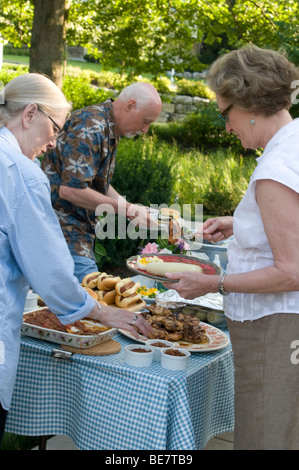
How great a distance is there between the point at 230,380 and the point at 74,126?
1642mm

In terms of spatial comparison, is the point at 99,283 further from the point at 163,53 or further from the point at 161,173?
the point at 163,53

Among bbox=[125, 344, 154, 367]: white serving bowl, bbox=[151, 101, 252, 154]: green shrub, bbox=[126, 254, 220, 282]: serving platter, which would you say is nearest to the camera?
bbox=[125, 344, 154, 367]: white serving bowl

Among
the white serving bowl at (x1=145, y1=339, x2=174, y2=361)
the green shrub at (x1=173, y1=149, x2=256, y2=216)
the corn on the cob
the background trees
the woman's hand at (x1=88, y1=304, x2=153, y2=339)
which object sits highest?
the background trees

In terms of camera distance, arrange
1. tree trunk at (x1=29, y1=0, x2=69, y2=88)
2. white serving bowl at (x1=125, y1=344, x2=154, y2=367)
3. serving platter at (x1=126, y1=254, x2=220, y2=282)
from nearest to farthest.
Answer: white serving bowl at (x1=125, y1=344, x2=154, y2=367) < serving platter at (x1=126, y1=254, x2=220, y2=282) < tree trunk at (x1=29, y1=0, x2=69, y2=88)

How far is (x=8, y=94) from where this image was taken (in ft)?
6.45

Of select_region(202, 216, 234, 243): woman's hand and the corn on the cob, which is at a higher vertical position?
select_region(202, 216, 234, 243): woman's hand

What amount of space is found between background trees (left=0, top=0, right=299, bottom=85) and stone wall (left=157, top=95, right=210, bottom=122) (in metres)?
7.89

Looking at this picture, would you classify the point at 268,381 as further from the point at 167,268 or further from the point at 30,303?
the point at 30,303

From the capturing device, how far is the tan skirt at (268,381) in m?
2.00

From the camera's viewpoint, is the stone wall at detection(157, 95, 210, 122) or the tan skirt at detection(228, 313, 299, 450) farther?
the stone wall at detection(157, 95, 210, 122)

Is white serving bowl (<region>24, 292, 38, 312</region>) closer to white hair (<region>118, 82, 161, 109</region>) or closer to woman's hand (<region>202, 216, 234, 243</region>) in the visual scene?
woman's hand (<region>202, 216, 234, 243</region>)

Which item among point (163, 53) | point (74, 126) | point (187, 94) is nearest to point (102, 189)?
point (74, 126)

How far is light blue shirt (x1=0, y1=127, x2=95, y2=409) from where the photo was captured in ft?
5.86

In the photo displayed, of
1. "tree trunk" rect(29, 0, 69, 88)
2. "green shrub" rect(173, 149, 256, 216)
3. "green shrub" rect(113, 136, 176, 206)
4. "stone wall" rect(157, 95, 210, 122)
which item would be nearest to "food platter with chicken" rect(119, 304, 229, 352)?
"green shrub" rect(113, 136, 176, 206)
